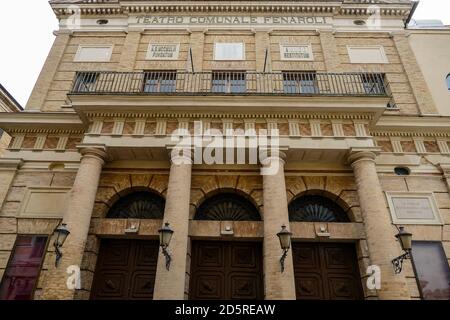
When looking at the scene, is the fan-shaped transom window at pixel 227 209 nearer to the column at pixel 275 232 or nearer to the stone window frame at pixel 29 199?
the column at pixel 275 232

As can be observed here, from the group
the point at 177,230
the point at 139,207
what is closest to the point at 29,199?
the point at 139,207

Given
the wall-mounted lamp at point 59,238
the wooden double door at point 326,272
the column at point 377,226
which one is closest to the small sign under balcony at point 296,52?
the column at point 377,226

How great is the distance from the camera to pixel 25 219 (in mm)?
8852

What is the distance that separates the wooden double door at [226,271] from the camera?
7941mm

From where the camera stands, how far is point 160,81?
11.6 metres

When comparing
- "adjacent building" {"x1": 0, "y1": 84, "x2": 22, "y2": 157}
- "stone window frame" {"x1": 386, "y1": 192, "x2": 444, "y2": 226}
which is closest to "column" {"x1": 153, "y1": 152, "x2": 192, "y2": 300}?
"stone window frame" {"x1": 386, "y1": 192, "x2": 444, "y2": 226}

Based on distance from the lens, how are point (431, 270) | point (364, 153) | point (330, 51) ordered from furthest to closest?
point (330, 51) → point (364, 153) → point (431, 270)

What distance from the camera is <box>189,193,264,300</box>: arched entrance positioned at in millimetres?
7960

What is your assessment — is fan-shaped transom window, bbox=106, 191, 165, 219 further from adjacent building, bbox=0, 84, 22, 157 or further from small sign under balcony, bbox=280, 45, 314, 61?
adjacent building, bbox=0, 84, 22, 157

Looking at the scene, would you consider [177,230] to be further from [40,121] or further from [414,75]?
[414,75]

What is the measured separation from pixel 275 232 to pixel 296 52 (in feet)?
26.3

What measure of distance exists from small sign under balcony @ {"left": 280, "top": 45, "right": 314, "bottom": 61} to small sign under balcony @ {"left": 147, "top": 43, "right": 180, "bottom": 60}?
4.36m

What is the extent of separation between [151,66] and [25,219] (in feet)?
22.9

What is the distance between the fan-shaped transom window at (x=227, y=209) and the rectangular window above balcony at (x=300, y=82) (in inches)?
180
